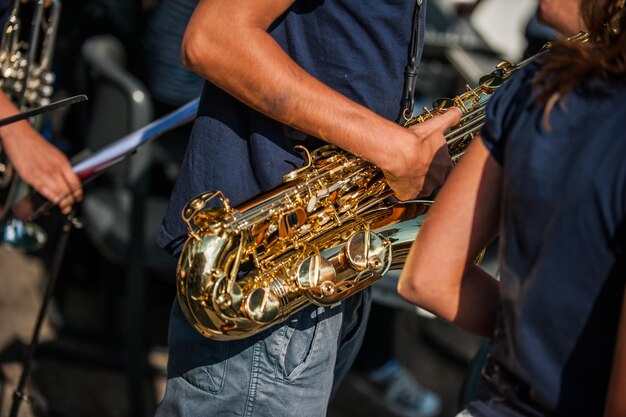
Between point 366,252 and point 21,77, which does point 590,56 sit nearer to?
point 366,252

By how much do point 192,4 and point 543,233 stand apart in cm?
279

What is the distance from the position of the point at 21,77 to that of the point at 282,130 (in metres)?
1.11

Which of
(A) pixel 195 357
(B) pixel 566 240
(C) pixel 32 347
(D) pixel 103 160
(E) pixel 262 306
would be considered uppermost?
(D) pixel 103 160

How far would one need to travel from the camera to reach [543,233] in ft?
4.13

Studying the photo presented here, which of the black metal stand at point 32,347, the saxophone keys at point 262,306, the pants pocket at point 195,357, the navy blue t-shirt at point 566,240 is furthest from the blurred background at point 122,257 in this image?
the navy blue t-shirt at point 566,240

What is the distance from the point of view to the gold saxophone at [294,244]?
5.59 feet

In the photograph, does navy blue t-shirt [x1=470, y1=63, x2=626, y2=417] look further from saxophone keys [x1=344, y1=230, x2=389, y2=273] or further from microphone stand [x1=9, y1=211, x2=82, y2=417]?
microphone stand [x1=9, y1=211, x2=82, y2=417]

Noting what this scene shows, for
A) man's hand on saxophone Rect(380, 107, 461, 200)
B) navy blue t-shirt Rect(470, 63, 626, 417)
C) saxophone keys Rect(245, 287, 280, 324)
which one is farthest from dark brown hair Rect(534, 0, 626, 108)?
saxophone keys Rect(245, 287, 280, 324)

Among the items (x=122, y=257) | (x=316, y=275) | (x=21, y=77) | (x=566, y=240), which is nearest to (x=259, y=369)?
(x=316, y=275)

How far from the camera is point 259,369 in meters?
1.78

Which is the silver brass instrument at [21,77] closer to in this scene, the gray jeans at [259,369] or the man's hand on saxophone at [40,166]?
the man's hand on saxophone at [40,166]

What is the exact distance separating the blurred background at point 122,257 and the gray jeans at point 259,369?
3.08ft

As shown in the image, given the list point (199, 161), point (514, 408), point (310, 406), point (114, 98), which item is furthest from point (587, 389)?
point (114, 98)

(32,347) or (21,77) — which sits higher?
(21,77)
